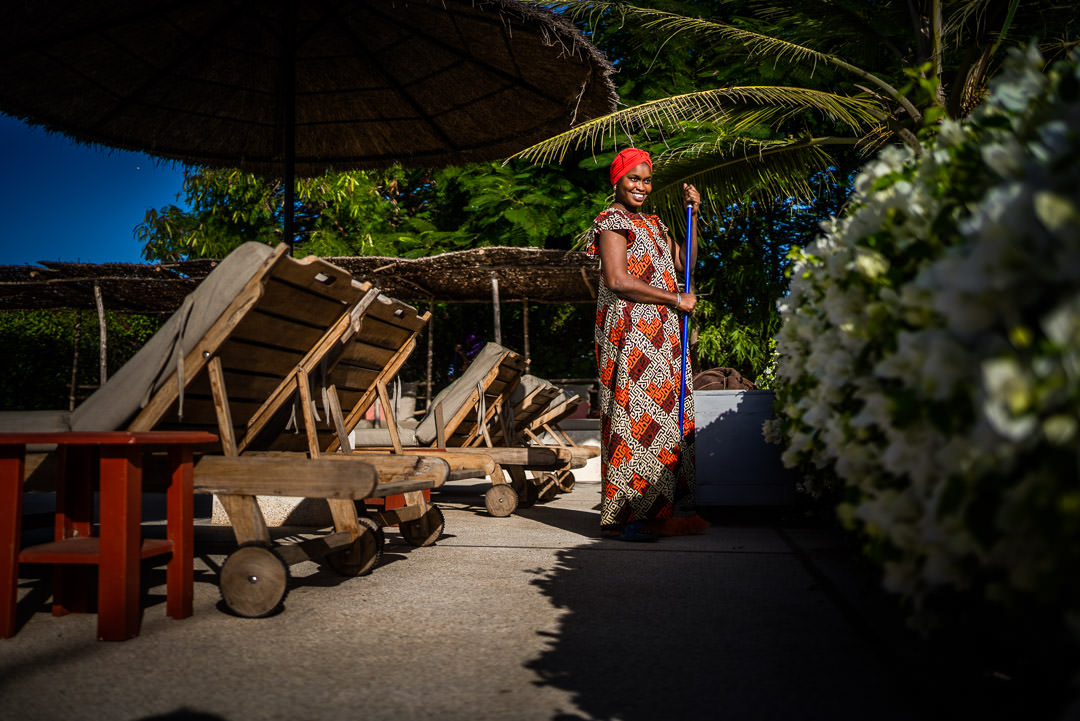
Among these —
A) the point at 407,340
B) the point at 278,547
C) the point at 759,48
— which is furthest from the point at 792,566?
the point at 759,48

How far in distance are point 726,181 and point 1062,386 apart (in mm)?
8466

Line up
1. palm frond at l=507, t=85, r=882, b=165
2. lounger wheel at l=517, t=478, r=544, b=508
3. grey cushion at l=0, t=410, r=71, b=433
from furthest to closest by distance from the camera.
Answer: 1. palm frond at l=507, t=85, r=882, b=165
2. lounger wheel at l=517, t=478, r=544, b=508
3. grey cushion at l=0, t=410, r=71, b=433

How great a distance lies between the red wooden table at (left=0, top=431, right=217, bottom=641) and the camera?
2.23m

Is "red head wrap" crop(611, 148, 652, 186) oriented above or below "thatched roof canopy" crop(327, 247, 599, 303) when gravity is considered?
below

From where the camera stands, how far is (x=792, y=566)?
3.26m

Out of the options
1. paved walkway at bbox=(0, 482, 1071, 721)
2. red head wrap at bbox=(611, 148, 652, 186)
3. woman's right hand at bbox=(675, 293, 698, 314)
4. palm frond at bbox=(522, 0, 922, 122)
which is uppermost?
palm frond at bbox=(522, 0, 922, 122)

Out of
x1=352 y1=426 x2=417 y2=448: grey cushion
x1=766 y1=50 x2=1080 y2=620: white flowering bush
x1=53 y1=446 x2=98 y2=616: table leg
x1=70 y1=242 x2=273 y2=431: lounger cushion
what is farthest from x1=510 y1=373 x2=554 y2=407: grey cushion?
x1=766 y1=50 x2=1080 y2=620: white flowering bush

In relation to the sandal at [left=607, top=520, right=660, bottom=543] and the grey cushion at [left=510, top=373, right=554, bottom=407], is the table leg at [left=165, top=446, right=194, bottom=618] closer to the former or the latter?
the sandal at [left=607, top=520, right=660, bottom=543]

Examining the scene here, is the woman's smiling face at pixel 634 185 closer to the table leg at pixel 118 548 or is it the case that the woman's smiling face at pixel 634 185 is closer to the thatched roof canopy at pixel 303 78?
the thatched roof canopy at pixel 303 78

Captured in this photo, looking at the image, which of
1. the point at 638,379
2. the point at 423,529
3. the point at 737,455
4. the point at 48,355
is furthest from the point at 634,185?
the point at 48,355

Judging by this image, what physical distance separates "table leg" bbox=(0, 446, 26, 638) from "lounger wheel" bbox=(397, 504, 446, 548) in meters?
1.85

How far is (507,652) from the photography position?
212cm

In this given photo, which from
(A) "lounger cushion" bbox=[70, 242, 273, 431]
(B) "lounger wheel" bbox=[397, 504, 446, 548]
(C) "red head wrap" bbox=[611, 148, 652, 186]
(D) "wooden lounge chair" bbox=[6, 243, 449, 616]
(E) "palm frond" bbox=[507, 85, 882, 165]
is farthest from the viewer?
(E) "palm frond" bbox=[507, 85, 882, 165]

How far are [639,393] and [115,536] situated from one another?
2.57 meters
